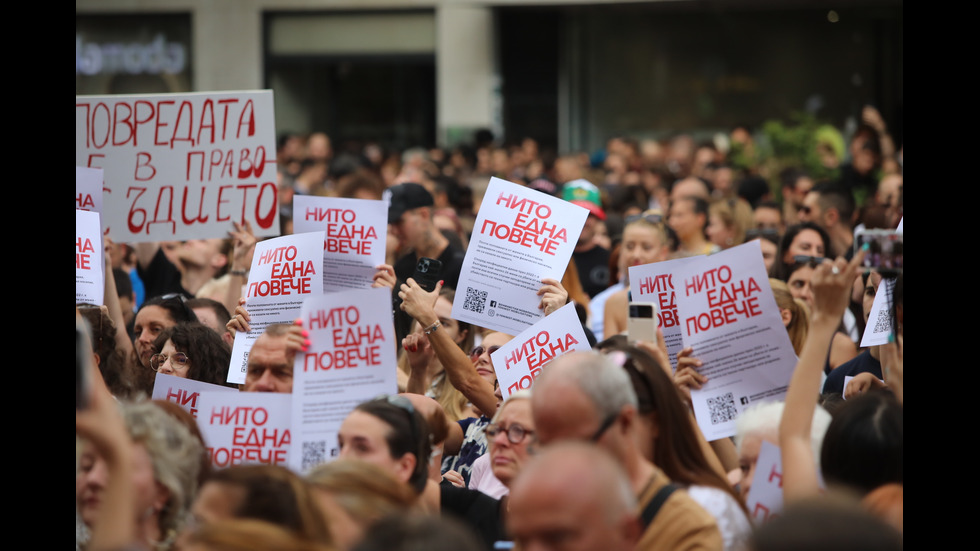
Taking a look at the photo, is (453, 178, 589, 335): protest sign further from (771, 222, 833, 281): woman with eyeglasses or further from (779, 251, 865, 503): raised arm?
(771, 222, 833, 281): woman with eyeglasses

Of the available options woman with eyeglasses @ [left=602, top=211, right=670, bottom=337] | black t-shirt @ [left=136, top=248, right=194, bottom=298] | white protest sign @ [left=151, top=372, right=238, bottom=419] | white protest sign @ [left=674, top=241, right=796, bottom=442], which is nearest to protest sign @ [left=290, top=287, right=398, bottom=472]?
white protest sign @ [left=151, top=372, right=238, bottom=419]

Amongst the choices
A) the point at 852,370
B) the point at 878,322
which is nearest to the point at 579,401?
the point at 878,322

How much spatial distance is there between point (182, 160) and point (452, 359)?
8.05 ft

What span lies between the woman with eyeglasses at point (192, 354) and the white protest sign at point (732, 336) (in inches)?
80.3

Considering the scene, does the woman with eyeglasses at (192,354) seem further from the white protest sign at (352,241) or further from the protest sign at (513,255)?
the protest sign at (513,255)

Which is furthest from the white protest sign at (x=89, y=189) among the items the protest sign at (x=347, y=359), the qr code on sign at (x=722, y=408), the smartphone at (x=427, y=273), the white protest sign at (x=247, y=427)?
the qr code on sign at (x=722, y=408)

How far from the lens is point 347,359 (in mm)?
4320

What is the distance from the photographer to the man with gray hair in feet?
10.8

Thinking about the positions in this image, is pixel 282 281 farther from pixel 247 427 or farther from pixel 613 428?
pixel 613 428

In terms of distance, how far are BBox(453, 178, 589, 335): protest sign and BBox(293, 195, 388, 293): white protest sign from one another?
0.61m

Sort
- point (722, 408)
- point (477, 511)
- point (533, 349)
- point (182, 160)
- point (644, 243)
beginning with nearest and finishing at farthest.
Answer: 1. point (477, 511)
2. point (722, 408)
3. point (533, 349)
4. point (182, 160)
5. point (644, 243)

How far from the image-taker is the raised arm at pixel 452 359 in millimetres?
5184
